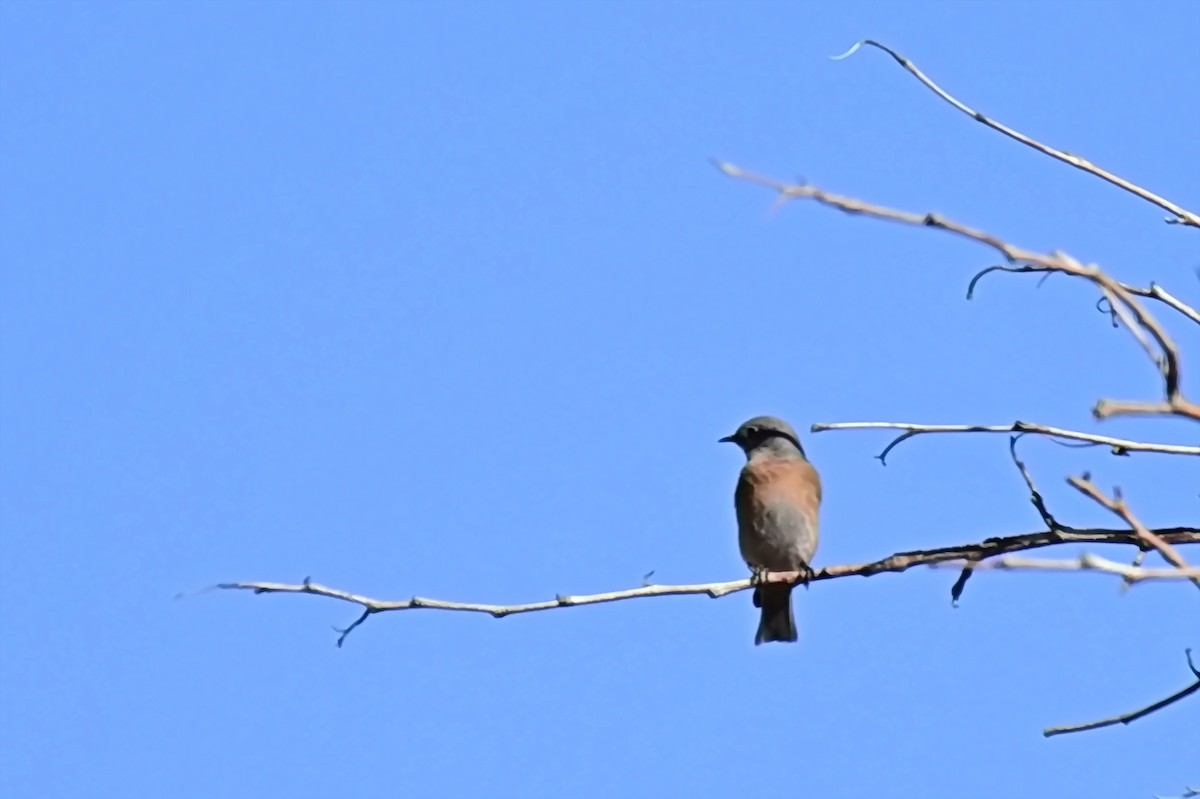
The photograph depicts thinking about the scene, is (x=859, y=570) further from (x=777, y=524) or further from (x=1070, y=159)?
(x=777, y=524)

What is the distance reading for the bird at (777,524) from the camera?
7953 millimetres

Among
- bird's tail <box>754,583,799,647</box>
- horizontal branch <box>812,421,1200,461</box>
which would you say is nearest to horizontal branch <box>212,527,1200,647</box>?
horizontal branch <box>812,421,1200,461</box>

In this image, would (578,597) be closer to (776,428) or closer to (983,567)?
(983,567)

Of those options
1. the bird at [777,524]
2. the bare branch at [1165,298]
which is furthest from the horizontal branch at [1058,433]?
the bird at [777,524]

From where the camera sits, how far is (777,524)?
809 centimetres

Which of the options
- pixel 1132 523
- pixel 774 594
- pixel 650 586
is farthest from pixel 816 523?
pixel 1132 523

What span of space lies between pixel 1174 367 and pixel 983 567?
Result: 0.34 m

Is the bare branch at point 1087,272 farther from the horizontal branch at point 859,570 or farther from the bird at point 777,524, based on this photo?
the bird at point 777,524

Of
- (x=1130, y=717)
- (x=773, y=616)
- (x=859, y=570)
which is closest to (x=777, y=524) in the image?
(x=773, y=616)

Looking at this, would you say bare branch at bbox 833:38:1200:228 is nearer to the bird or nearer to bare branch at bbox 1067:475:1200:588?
bare branch at bbox 1067:475:1200:588

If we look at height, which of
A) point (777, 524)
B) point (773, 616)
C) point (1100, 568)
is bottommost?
point (1100, 568)

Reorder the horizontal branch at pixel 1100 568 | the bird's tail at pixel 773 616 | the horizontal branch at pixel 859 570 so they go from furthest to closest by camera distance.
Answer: the bird's tail at pixel 773 616 < the horizontal branch at pixel 859 570 < the horizontal branch at pixel 1100 568

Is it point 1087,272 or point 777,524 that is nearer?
point 1087,272

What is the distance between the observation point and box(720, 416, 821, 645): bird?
26.1ft
